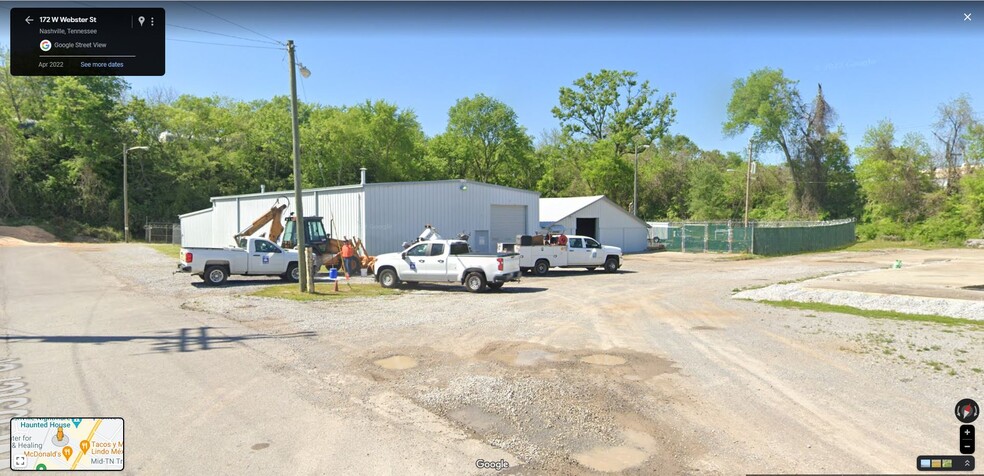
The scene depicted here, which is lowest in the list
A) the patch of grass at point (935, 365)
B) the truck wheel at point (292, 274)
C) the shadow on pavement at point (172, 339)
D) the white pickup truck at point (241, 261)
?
the patch of grass at point (935, 365)

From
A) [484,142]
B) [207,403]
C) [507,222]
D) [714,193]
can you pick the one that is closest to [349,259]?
[507,222]

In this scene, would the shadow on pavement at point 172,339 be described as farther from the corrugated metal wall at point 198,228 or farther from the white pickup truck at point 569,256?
the corrugated metal wall at point 198,228

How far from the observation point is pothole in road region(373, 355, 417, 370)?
897 centimetres

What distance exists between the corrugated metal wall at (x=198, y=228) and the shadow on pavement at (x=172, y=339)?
3197 centimetres

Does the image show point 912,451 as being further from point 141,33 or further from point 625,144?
point 625,144

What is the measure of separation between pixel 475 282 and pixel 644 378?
11405mm

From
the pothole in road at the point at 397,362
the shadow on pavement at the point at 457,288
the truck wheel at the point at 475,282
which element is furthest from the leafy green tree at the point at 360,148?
the pothole in road at the point at 397,362

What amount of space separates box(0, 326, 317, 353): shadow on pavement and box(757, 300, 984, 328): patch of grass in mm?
12400

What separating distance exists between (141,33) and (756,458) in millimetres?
7654

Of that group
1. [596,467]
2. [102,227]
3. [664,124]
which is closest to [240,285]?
[596,467]

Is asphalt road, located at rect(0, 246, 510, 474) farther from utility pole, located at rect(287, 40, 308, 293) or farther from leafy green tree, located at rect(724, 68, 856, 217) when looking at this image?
leafy green tree, located at rect(724, 68, 856, 217)

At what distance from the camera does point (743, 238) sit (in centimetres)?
4228

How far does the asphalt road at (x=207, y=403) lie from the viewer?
539 cm

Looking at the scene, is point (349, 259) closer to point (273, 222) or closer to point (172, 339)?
point (273, 222)
